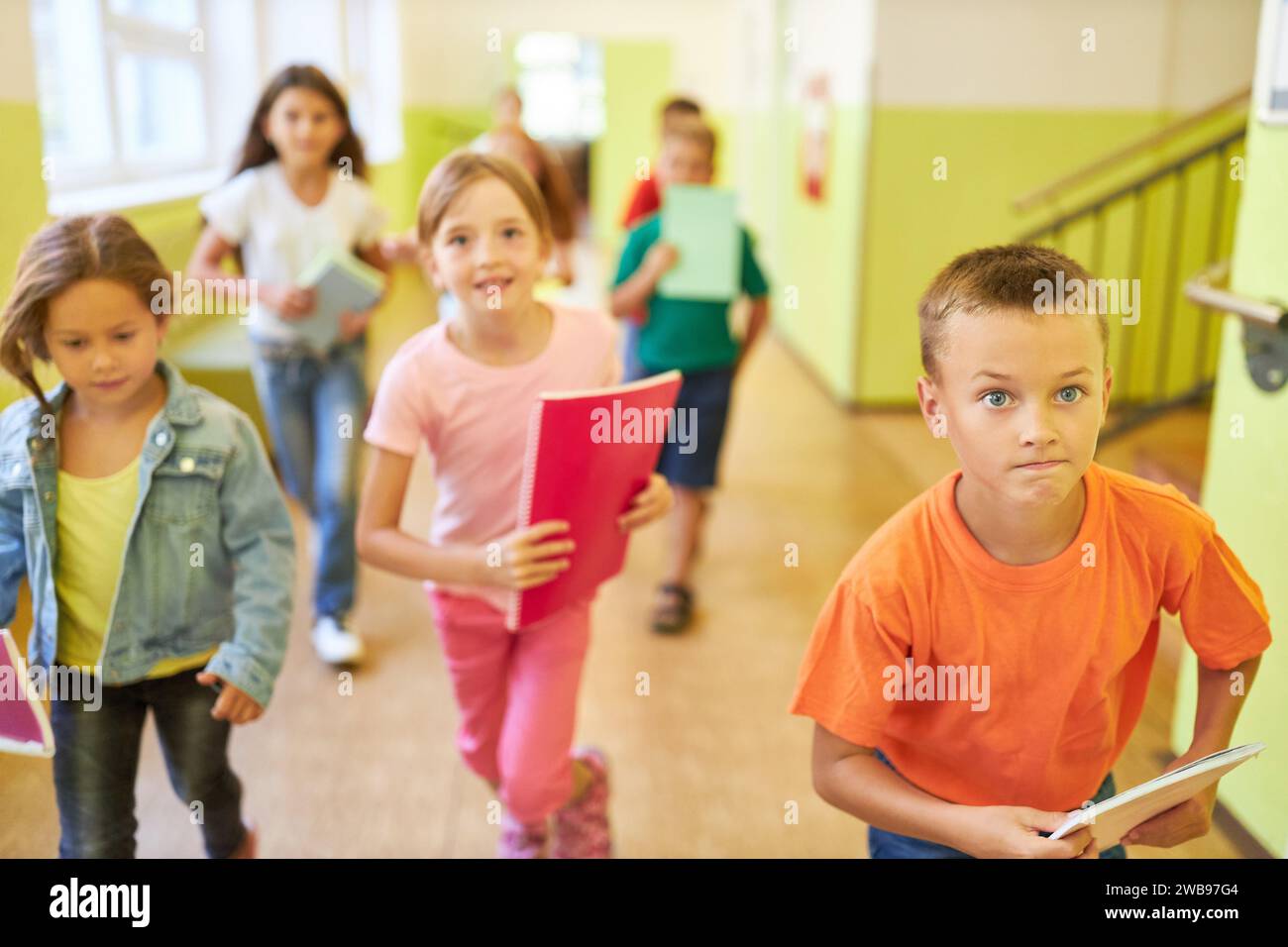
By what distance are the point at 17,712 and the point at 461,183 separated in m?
0.75

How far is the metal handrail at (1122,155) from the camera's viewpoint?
330 cm

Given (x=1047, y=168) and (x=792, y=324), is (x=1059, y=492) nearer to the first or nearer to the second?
(x=1047, y=168)

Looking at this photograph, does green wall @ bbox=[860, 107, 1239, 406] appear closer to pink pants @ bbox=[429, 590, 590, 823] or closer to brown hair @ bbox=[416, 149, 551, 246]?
brown hair @ bbox=[416, 149, 551, 246]

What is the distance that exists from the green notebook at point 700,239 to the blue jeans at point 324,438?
2.45 feet

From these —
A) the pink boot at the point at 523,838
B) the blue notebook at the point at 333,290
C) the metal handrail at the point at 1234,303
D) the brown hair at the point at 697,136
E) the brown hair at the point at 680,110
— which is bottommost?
the pink boot at the point at 523,838

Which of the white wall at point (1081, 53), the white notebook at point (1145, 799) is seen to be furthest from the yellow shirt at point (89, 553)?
the white wall at point (1081, 53)

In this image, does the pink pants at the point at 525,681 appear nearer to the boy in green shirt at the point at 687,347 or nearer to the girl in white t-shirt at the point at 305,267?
the girl in white t-shirt at the point at 305,267

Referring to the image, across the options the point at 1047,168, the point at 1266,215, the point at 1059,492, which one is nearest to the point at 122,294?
the point at 1059,492

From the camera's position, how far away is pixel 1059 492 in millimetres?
1047

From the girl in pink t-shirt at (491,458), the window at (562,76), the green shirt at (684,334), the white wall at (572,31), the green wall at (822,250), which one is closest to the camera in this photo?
the girl in pink t-shirt at (491,458)

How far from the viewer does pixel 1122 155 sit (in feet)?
11.5

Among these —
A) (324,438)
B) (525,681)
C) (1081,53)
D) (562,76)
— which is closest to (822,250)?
(1081,53)

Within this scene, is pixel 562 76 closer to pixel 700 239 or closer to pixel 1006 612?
pixel 700 239

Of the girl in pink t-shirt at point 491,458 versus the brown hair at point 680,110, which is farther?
the brown hair at point 680,110
